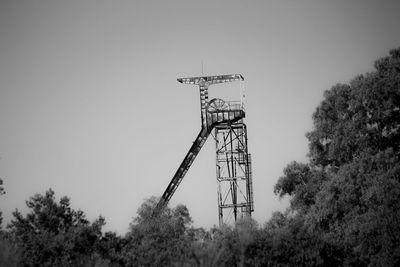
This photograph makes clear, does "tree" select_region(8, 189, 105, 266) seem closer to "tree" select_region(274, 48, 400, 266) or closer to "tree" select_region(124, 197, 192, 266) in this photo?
"tree" select_region(124, 197, 192, 266)

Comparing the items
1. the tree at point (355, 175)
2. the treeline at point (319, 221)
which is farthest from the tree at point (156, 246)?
the tree at point (355, 175)

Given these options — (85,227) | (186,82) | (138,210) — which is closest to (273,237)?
(85,227)

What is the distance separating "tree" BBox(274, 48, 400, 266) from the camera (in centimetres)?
1942

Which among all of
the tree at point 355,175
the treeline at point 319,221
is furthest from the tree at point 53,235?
the tree at point 355,175

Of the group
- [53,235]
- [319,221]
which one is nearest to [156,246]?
[53,235]

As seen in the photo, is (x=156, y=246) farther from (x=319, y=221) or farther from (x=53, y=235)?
(x=319, y=221)

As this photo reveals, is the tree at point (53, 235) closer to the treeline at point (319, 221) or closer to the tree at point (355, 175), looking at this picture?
the treeline at point (319, 221)

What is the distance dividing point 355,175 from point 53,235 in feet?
52.5

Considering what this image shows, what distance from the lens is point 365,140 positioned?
2197cm

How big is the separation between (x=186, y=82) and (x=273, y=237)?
15.8 metres

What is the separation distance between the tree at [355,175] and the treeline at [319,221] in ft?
0.17

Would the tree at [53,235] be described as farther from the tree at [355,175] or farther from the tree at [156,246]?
the tree at [355,175]

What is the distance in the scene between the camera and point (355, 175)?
21031 millimetres

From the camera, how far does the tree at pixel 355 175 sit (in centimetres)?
1942
